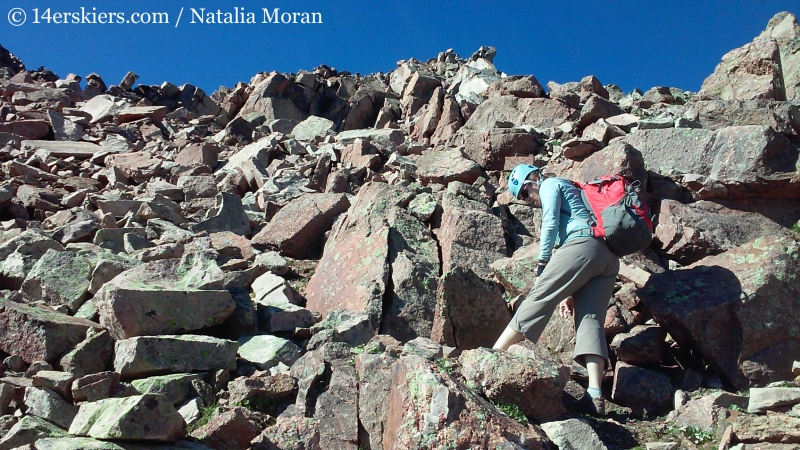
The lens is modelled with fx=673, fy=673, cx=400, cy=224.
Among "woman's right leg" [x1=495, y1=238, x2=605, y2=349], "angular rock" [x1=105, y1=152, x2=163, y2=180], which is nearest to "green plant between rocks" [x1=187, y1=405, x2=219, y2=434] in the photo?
"woman's right leg" [x1=495, y1=238, x2=605, y2=349]

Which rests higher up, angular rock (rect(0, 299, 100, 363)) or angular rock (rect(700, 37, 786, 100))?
angular rock (rect(700, 37, 786, 100))

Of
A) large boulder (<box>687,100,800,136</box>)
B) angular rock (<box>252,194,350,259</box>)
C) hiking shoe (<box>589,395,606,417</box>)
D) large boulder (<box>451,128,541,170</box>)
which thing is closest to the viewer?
hiking shoe (<box>589,395,606,417</box>)

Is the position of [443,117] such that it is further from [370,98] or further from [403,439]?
[403,439]

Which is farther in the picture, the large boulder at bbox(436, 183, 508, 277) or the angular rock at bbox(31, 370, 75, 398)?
the large boulder at bbox(436, 183, 508, 277)

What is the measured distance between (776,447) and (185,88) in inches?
1301

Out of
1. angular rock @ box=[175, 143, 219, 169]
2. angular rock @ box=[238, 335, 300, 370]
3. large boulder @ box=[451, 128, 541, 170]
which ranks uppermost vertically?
angular rock @ box=[175, 143, 219, 169]

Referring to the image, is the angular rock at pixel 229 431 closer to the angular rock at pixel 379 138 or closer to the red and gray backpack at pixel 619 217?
the red and gray backpack at pixel 619 217

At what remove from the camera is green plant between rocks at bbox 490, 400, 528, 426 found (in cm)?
538

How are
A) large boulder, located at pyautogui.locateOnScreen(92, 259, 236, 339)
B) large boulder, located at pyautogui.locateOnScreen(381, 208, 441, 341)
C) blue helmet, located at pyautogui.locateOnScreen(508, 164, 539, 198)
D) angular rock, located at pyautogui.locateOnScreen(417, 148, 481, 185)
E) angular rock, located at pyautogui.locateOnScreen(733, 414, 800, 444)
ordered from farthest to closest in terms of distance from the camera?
angular rock, located at pyautogui.locateOnScreen(417, 148, 481, 185) < large boulder, located at pyautogui.locateOnScreen(381, 208, 441, 341) < blue helmet, located at pyautogui.locateOnScreen(508, 164, 539, 198) < large boulder, located at pyautogui.locateOnScreen(92, 259, 236, 339) < angular rock, located at pyautogui.locateOnScreen(733, 414, 800, 444)

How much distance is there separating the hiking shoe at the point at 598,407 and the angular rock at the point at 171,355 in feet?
11.4

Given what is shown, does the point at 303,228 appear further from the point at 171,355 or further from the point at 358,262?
the point at 171,355

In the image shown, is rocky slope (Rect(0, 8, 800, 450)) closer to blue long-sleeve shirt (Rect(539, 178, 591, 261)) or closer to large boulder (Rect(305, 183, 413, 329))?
large boulder (Rect(305, 183, 413, 329))

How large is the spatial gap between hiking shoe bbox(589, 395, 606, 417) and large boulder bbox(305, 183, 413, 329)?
2.57 m

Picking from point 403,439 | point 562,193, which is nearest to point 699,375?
point 562,193
